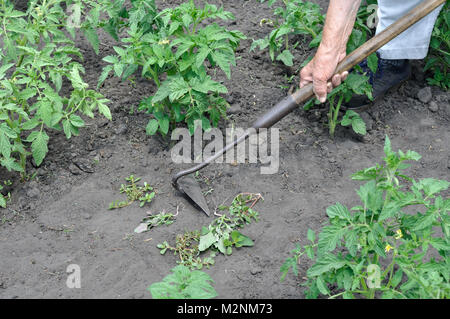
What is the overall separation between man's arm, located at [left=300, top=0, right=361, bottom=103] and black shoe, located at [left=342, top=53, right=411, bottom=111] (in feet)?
2.15

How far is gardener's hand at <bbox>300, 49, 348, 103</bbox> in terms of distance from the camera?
2727mm

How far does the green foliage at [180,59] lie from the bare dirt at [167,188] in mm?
246

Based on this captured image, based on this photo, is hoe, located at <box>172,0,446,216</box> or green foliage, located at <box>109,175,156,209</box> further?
green foliage, located at <box>109,175,156,209</box>

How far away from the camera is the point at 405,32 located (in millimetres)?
3289

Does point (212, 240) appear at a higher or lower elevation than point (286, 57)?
lower

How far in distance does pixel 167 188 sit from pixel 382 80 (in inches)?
59.2

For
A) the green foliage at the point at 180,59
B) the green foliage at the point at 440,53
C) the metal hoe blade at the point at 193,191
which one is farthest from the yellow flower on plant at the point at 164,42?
the green foliage at the point at 440,53

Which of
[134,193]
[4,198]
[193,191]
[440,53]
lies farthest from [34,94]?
[440,53]

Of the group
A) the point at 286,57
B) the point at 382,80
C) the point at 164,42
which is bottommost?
the point at 382,80

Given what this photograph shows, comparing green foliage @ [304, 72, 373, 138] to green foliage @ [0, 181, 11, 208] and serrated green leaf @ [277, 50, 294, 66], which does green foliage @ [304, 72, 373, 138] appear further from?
green foliage @ [0, 181, 11, 208]

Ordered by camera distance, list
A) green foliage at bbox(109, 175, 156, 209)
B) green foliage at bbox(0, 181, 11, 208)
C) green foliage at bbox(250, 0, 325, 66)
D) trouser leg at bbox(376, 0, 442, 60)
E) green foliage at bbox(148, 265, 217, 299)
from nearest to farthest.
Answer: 1. green foliage at bbox(148, 265, 217, 299)
2. green foliage at bbox(0, 181, 11, 208)
3. green foliage at bbox(109, 175, 156, 209)
4. green foliage at bbox(250, 0, 325, 66)
5. trouser leg at bbox(376, 0, 442, 60)

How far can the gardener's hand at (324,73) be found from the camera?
2.73 meters

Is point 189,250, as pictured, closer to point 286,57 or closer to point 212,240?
point 212,240

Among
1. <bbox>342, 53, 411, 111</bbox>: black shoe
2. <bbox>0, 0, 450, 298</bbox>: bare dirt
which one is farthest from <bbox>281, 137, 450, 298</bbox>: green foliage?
<bbox>342, 53, 411, 111</bbox>: black shoe
